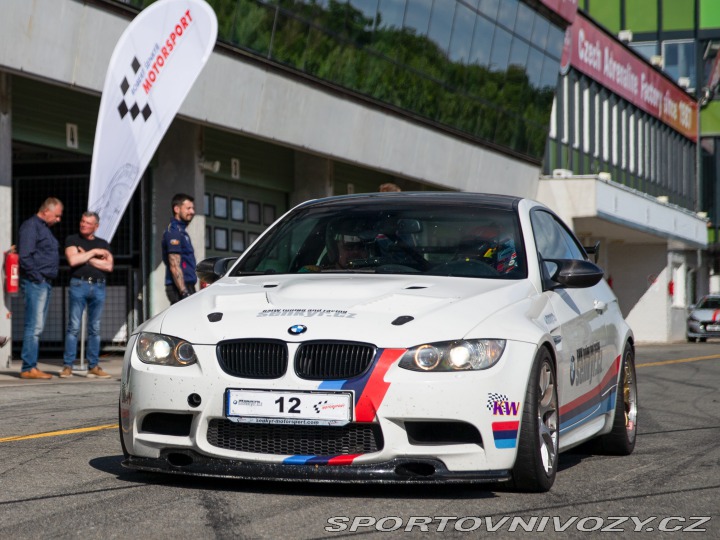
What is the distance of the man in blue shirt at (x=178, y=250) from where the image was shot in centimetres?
1423

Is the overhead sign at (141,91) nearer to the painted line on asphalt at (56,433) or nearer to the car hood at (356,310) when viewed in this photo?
the painted line on asphalt at (56,433)

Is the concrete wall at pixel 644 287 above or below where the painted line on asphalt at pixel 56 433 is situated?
above

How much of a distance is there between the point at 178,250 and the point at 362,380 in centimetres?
888

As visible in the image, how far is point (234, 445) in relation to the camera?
5828 mm

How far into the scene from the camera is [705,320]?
43.6 meters

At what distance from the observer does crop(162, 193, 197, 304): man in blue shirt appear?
14.2 m

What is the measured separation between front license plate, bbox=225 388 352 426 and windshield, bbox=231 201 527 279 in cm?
134

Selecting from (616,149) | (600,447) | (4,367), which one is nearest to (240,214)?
(4,367)

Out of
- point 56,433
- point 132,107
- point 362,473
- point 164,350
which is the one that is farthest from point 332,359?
point 132,107

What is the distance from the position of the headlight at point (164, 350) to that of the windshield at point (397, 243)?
118 centimetres

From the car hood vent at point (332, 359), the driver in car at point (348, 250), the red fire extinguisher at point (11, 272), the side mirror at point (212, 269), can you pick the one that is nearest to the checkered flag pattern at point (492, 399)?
the car hood vent at point (332, 359)

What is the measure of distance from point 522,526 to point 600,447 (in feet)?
9.14

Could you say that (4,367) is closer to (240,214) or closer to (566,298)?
(240,214)

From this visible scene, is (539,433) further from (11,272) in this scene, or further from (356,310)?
(11,272)
